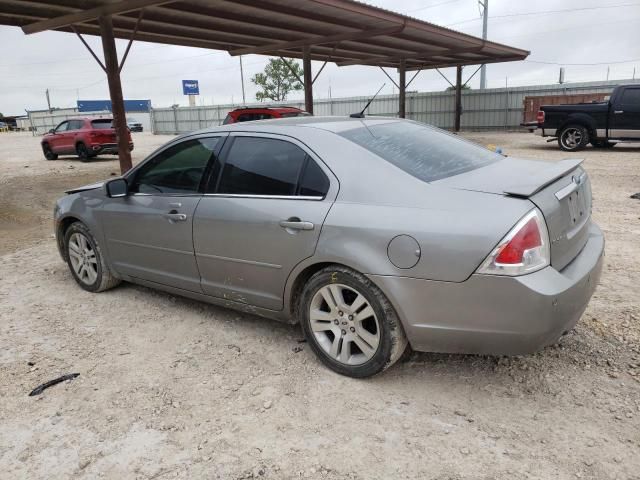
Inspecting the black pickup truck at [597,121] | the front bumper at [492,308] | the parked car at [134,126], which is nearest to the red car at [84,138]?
the black pickup truck at [597,121]

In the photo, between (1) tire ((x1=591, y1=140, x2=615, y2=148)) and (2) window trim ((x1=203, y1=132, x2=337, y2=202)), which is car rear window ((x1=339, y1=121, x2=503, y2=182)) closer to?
(2) window trim ((x1=203, y1=132, x2=337, y2=202))

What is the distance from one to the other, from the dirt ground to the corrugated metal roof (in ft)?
24.9

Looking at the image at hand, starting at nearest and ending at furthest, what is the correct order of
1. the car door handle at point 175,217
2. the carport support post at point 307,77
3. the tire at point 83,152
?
the car door handle at point 175,217 → the carport support post at point 307,77 → the tire at point 83,152

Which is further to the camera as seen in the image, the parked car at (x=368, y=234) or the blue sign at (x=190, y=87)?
the blue sign at (x=190, y=87)

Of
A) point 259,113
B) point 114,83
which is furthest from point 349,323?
point 259,113

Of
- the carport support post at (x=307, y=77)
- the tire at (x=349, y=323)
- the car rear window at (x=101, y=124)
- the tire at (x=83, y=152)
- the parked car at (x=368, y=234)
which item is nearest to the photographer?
the parked car at (x=368, y=234)

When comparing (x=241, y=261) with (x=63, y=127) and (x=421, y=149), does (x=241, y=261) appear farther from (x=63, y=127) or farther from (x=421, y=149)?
(x=63, y=127)

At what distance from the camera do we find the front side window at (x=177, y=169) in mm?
3787

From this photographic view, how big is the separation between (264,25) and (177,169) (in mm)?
10176

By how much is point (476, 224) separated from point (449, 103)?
27188 millimetres

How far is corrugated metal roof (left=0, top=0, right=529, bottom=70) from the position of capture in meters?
10.4

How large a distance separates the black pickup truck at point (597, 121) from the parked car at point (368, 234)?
42.0ft

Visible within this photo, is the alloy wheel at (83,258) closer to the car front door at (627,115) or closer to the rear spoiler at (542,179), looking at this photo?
the rear spoiler at (542,179)

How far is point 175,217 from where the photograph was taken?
378 centimetres
